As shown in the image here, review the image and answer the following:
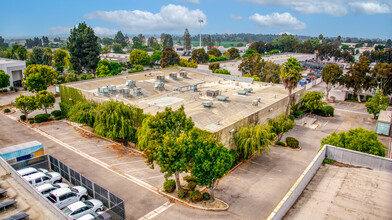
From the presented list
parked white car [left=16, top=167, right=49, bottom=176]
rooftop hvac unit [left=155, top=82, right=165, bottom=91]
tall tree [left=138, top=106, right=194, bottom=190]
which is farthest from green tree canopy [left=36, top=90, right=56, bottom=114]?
tall tree [left=138, top=106, right=194, bottom=190]

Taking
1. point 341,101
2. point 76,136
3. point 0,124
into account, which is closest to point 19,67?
point 0,124

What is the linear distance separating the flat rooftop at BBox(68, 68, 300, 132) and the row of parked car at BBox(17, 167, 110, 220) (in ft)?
45.6

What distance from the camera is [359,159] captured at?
22.5 metres

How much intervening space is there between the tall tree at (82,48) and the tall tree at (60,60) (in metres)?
22.0

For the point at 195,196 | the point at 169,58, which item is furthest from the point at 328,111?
the point at 169,58

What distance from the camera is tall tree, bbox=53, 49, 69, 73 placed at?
103 metres

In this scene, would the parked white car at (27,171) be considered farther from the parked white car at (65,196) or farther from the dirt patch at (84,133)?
the dirt patch at (84,133)

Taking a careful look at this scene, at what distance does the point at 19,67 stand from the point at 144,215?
2853 inches

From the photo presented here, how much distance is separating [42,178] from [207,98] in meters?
25.0

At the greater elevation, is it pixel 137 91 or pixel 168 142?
pixel 137 91

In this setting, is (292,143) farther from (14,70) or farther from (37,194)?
(14,70)

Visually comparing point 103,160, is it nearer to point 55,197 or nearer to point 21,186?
point 55,197

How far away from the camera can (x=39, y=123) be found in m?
→ 47.2

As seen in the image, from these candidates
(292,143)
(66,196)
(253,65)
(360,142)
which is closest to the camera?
(66,196)
